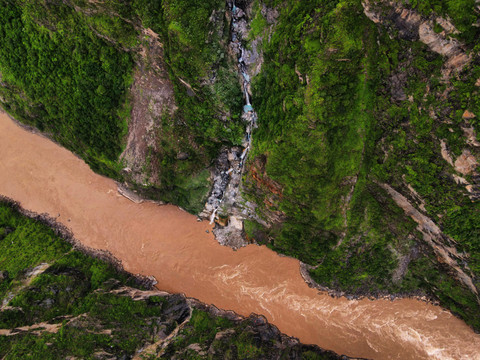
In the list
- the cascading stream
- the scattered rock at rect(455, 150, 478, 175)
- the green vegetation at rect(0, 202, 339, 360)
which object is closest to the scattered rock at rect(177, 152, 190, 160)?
the cascading stream

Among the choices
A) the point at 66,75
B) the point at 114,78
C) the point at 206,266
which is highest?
the point at 114,78

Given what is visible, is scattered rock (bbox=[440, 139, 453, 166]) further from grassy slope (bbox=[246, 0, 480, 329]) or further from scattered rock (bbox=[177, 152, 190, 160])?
scattered rock (bbox=[177, 152, 190, 160])

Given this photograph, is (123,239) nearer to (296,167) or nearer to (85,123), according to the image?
(85,123)

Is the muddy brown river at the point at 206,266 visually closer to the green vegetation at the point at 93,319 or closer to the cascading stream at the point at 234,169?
the green vegetation at the point at 93,319

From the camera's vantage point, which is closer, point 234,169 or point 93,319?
point 93,319

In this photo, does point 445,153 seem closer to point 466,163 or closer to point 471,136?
point 466,163

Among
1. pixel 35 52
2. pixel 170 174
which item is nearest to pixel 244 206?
pixel 170 174

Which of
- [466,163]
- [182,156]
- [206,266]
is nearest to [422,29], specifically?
[466,163]
